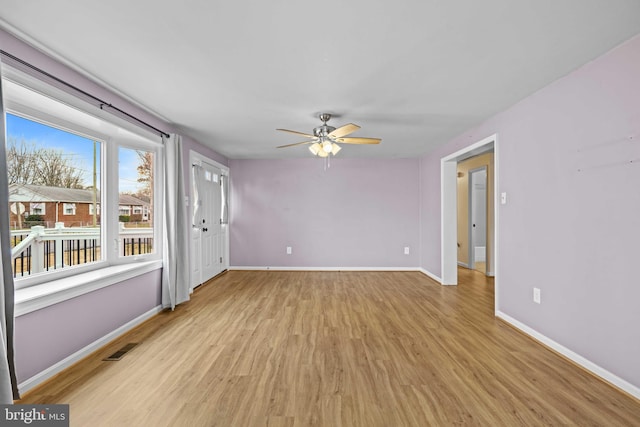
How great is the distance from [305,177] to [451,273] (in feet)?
11.1

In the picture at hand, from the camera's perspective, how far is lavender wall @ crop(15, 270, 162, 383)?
1910 millimetres

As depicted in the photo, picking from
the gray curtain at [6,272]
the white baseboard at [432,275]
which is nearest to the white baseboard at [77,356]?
the gray curtain at [6,272]

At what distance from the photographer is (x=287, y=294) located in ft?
13.9

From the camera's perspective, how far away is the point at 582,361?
221 centimetres

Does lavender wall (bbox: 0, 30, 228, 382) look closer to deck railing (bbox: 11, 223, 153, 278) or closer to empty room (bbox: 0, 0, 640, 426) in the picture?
empty room (bbox: 0, 0, 640, 426)

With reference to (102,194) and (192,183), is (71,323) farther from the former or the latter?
(192,183)

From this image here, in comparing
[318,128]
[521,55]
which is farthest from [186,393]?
[521,55]

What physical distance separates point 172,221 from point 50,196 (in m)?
1.22

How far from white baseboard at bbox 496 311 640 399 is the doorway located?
4.43 m

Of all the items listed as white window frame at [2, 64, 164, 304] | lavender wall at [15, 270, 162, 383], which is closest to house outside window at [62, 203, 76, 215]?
white window frame at [2, 64, 164, 304]

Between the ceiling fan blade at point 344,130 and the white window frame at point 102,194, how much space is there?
2.18 metres

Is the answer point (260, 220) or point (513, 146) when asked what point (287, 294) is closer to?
point (260, 220)

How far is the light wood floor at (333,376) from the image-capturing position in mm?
1688

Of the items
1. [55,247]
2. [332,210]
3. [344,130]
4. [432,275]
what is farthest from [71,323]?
[432,275]
